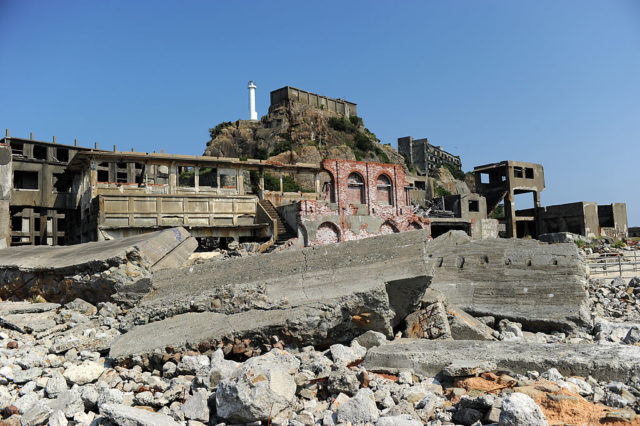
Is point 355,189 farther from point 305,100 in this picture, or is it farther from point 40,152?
point 305,100

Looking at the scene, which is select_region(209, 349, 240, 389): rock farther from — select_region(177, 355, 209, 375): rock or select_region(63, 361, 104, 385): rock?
select_region(63, 361, 104, 385): rock

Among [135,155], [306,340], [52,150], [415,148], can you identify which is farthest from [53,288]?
[415,148]

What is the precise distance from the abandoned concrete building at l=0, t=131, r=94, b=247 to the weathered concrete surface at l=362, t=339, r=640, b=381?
2372 centimetres

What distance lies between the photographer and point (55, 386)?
13.6 ft

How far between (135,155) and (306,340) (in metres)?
17.8

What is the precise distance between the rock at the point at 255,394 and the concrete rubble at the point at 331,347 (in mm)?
11

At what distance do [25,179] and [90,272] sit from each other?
944 inches

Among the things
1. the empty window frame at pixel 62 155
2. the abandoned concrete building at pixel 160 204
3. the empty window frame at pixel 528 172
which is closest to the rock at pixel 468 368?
the abandoned concrete building at pixel 160 204

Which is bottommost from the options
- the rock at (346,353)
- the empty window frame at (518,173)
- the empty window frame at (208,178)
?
the rock at (346,353)

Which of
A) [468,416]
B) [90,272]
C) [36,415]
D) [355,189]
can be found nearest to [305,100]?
[355,189]

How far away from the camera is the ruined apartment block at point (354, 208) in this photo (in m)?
18.2

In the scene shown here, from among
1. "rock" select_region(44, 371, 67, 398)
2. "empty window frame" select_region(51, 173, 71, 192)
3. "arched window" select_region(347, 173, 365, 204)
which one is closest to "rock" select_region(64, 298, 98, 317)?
"rock" select_region(44, 371, 67, 398)

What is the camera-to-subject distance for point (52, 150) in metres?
27.5

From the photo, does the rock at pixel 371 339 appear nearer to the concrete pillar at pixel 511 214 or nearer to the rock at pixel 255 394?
the rock at pixel 255 394
